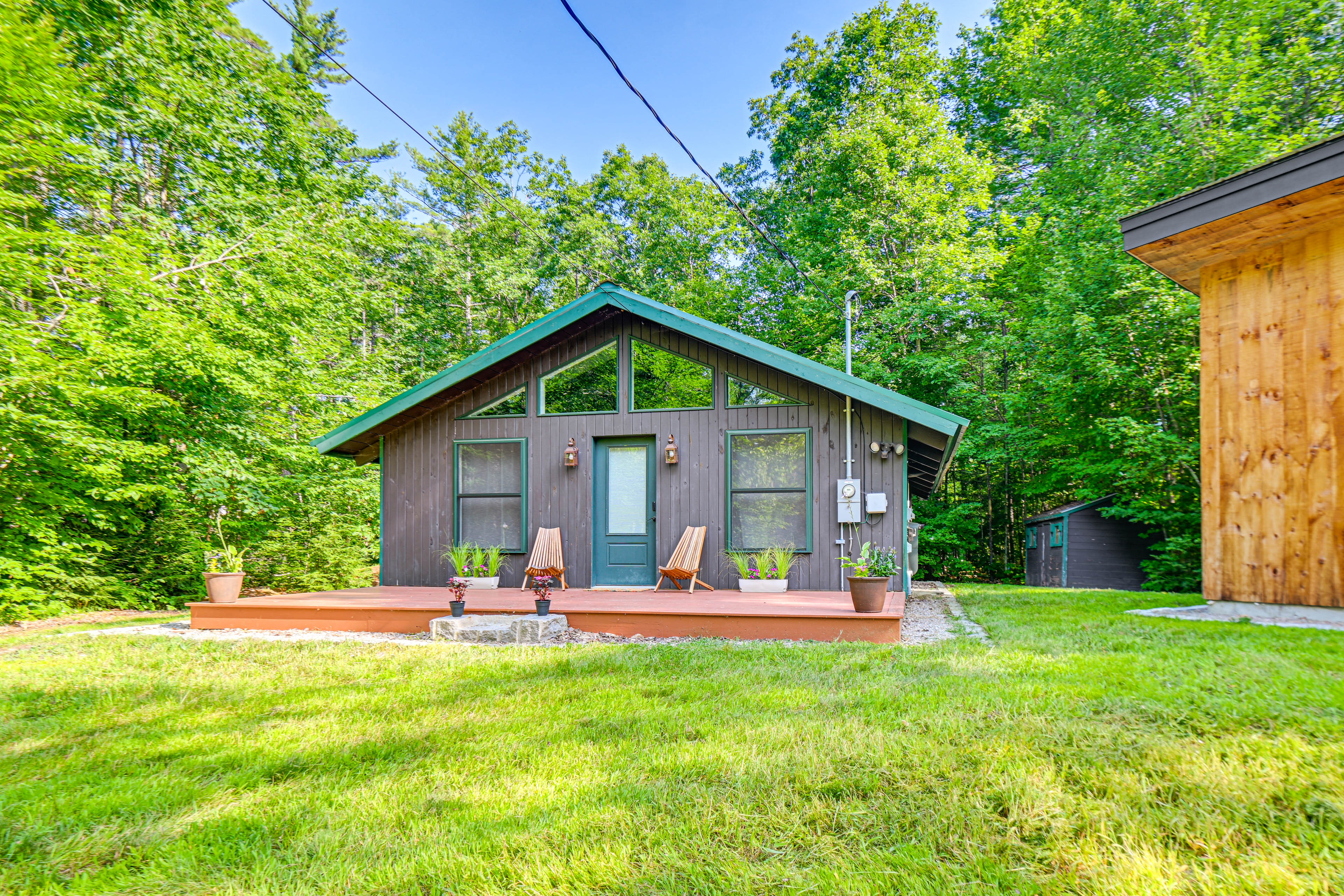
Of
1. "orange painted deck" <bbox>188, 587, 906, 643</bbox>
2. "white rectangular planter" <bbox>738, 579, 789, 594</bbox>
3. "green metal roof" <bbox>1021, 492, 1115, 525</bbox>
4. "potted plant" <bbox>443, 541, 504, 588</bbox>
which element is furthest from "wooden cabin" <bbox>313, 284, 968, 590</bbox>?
"green metal roof" <bbox>1021, 492, 1115, 525</bbox>

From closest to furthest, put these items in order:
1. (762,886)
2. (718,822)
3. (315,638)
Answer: (762,886), (718,822), (315,638)

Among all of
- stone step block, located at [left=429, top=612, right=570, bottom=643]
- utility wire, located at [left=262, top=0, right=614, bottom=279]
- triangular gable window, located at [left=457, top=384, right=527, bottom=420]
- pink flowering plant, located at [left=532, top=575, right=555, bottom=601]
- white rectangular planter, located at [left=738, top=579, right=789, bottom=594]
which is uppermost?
utility wire, located at [left=262, top=0, right=614, bottom=279]

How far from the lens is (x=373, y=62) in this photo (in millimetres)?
7824

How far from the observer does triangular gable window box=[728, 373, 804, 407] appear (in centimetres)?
792

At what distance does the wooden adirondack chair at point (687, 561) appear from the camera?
24.7ft

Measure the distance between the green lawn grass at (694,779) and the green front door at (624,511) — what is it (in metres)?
3.96

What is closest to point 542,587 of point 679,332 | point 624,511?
point 624,511

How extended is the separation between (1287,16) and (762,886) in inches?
691

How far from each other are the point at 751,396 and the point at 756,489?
109 cm

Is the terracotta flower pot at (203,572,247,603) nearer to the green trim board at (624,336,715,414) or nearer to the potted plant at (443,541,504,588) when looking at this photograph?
the potted plant at (443,541,504,588)

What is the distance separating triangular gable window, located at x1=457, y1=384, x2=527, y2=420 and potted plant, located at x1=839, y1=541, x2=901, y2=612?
4441 mm

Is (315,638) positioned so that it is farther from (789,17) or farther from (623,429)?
(789,17)

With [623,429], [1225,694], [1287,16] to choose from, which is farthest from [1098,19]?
[1225,694]

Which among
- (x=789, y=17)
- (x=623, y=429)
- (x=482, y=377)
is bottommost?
(x=623, y=429)
